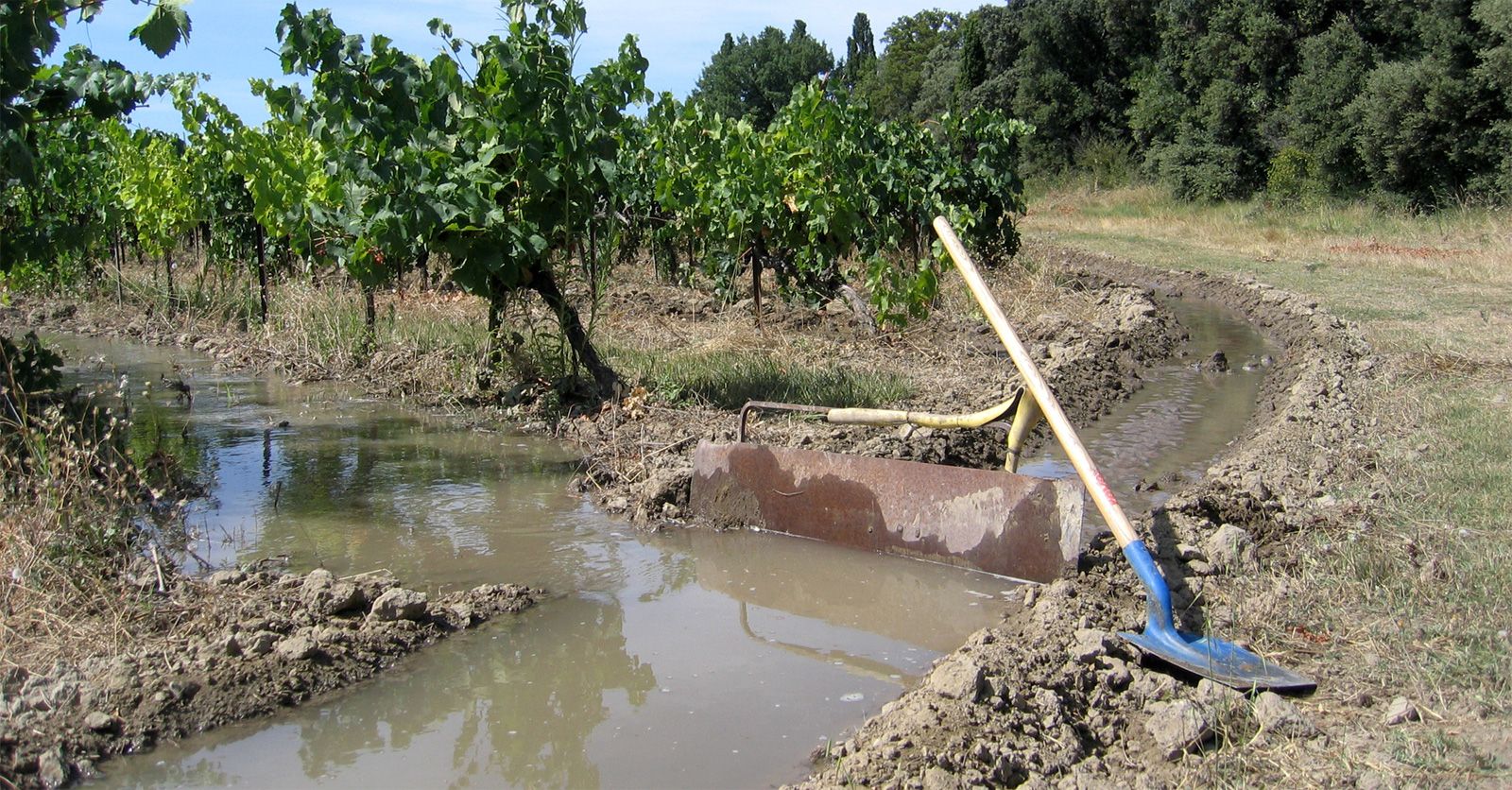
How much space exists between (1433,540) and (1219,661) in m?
1.57

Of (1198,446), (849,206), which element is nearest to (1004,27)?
(849,206)

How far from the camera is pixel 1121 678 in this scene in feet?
12.9

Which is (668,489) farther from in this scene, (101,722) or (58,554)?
(101,722)

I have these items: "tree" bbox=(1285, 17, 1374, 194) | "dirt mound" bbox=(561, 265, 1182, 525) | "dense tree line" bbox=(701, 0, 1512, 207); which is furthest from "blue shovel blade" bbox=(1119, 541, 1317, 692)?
"tree" bbox=(1285, 17, 1374, 194)

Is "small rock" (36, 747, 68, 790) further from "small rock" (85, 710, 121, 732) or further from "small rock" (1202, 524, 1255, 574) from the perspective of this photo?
"small rock" (1202, 524, 1255, 574)

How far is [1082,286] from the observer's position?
16.8 meters

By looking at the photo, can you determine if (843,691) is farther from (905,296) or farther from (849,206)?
(849,206)

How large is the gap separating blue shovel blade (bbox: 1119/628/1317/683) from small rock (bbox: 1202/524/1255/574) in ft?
2.82

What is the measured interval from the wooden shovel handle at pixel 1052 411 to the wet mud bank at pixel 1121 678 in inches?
14.5

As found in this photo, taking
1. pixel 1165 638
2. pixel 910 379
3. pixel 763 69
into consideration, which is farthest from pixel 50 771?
pixel 763 69

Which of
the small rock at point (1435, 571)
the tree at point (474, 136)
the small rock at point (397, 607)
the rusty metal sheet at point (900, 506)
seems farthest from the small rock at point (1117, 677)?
the tree at point (474, 136)

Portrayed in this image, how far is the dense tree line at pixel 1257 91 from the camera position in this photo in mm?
23703

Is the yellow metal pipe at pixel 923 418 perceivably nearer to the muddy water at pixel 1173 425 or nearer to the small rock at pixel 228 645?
the muddy water at pixel 1173 425

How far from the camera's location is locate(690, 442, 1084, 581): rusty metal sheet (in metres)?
5.25
